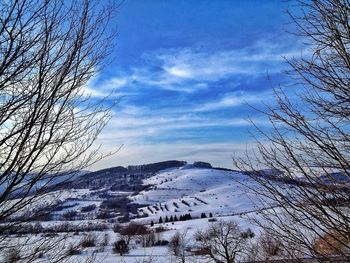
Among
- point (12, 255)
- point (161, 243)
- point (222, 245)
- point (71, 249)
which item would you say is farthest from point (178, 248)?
point (12, 255)

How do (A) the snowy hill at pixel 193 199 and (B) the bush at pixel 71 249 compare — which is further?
(A) the snowy hill at pixel 193 199

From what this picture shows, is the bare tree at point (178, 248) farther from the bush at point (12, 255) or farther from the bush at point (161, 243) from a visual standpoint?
the bush at point (12, 255)

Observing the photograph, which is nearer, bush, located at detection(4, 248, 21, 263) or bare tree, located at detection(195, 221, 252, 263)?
bush, located at detection(4, 248, 21, 263)

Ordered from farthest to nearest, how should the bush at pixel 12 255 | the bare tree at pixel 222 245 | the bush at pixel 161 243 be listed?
the bush at pixel 161 243, the bare tree at pixel 222 245, the bush at pixel 12 255

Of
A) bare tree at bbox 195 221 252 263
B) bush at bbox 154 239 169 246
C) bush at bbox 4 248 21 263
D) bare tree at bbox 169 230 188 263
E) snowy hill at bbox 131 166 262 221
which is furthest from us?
snowy hill at bbox 131 166 262 221

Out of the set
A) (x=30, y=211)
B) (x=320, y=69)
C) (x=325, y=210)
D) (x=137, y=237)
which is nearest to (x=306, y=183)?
(x=325, y=210)

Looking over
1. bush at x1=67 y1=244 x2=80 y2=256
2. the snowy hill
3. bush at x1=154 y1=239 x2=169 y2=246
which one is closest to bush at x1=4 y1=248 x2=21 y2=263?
bush at x1=67 y1=244 x2=80 y2=256

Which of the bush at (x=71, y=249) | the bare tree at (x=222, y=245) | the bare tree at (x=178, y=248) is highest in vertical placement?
the bush at (x=71, y=249)

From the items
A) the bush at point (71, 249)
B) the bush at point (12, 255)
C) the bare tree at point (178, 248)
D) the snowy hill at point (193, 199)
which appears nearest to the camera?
the bush at point (12, 255)

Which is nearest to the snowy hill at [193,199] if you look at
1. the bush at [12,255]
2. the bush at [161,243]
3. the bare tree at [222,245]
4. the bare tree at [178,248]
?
the bush at [161,243]

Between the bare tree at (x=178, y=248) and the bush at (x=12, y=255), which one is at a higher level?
the bush at (x=12, y=255)

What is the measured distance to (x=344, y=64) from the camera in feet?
12.1

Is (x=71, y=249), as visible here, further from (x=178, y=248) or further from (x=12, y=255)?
(x=178, y=248)

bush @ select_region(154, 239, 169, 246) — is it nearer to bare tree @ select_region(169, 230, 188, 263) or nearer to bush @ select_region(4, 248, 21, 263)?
bare tree @ select_region(169, 230, 188, 263)
